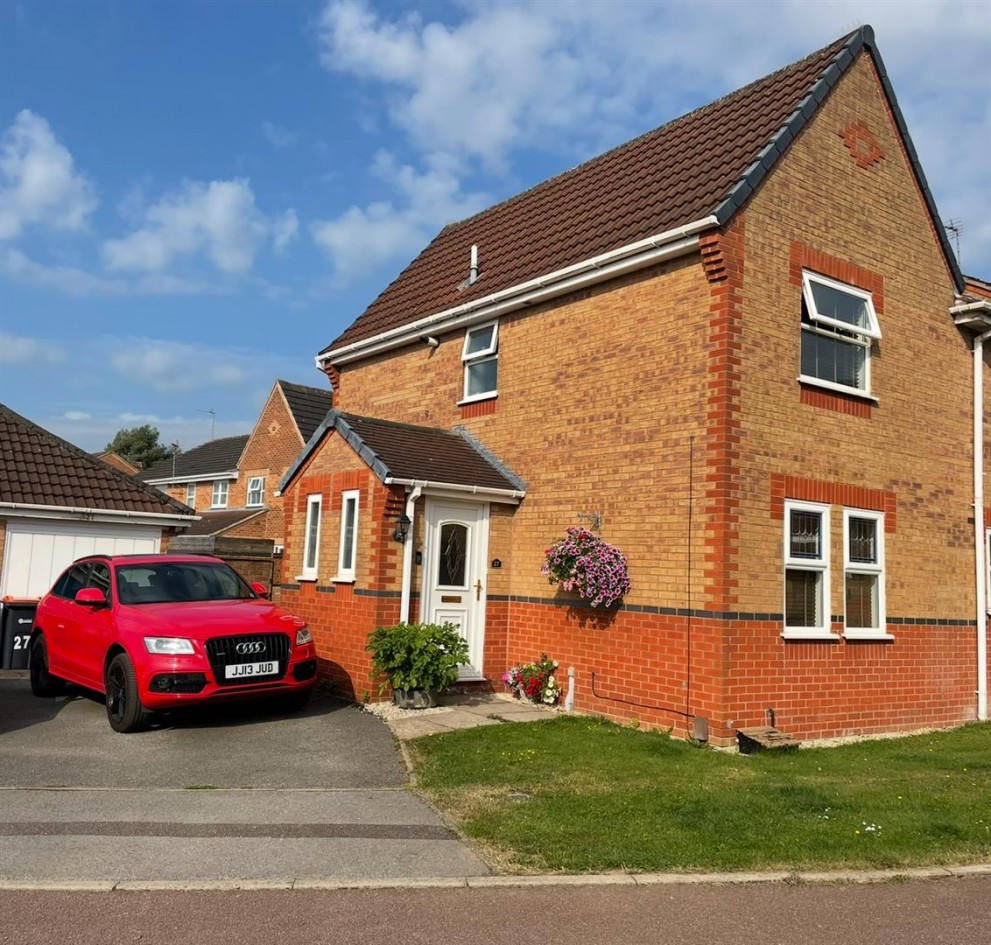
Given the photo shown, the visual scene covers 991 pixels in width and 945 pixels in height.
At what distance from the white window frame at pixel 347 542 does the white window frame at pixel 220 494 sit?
2536cm

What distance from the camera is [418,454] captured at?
12.1m

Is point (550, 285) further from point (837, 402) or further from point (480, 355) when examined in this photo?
point (837, 402)

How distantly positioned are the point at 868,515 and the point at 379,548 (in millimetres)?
6047

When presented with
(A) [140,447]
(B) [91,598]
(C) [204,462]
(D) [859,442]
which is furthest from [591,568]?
(A) [140,447]

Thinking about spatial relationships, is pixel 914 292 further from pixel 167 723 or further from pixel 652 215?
pixel 167 723

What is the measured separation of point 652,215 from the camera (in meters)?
11.2

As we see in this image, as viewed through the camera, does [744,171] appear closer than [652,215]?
Yes

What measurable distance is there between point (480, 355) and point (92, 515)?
6.90 metres

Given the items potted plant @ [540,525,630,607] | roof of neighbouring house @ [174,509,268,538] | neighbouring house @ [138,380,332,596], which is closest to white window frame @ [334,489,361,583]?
potted plant @ [540,525,630,607]

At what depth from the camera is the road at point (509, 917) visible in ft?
14.3

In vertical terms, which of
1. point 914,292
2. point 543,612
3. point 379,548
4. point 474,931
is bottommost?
point 474,931

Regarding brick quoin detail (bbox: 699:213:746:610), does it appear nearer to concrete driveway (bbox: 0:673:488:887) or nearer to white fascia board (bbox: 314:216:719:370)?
white fascia board (bbox: 314:216:719:370)

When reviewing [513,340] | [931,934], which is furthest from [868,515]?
[931,934]

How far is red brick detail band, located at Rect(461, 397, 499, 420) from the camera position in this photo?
13.1 meters
